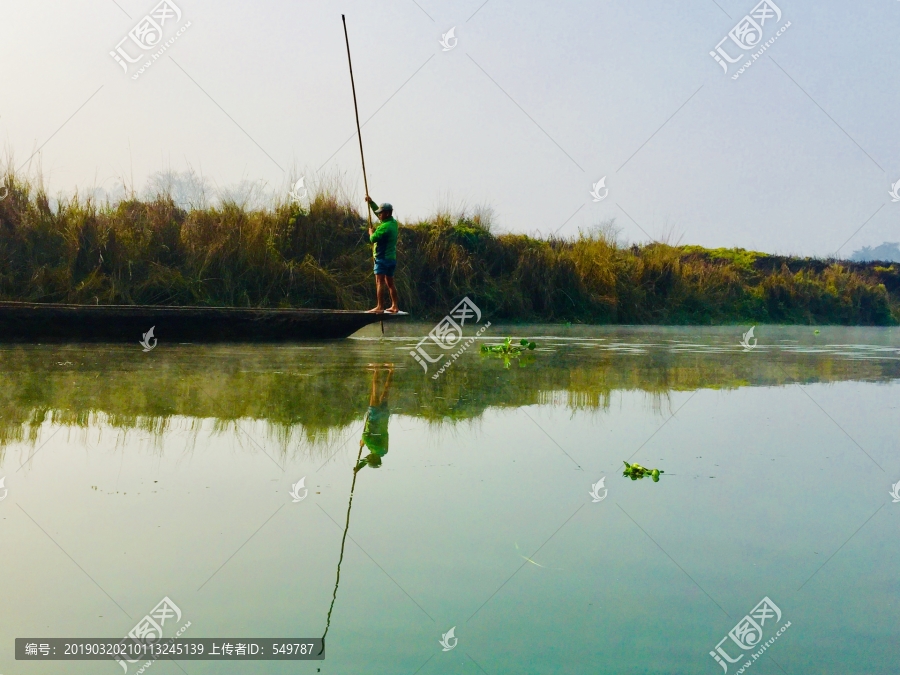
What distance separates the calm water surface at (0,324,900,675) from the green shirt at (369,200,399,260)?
14.5ft

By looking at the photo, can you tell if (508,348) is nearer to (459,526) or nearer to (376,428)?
(376,428)

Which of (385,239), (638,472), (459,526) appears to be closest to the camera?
(459,526)

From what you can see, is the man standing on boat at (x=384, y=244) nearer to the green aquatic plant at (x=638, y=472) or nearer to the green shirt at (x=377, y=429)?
the green shirt at (x=377, y=429)

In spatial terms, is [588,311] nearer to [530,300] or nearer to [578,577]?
[530,300]

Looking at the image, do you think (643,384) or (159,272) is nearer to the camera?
(643,384)

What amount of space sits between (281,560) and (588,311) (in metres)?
16.3

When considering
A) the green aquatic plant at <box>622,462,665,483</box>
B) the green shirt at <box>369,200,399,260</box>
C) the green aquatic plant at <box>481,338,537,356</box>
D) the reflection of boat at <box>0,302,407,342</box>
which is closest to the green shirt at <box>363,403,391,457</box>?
the green aquatic plant at <box>622,462,665,483</box>

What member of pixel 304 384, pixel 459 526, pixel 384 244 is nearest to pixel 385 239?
pixel 384 244

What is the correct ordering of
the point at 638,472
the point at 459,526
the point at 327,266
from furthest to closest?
the point at 327,266, the point at 638,472, the point at 459,526

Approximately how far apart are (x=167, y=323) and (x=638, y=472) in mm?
7751

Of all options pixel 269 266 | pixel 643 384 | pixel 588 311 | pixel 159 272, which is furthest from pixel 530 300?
pixel 643 384

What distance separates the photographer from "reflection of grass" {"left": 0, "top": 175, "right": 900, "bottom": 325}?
13555mm

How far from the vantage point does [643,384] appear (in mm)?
7441

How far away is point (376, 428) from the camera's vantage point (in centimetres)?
510
